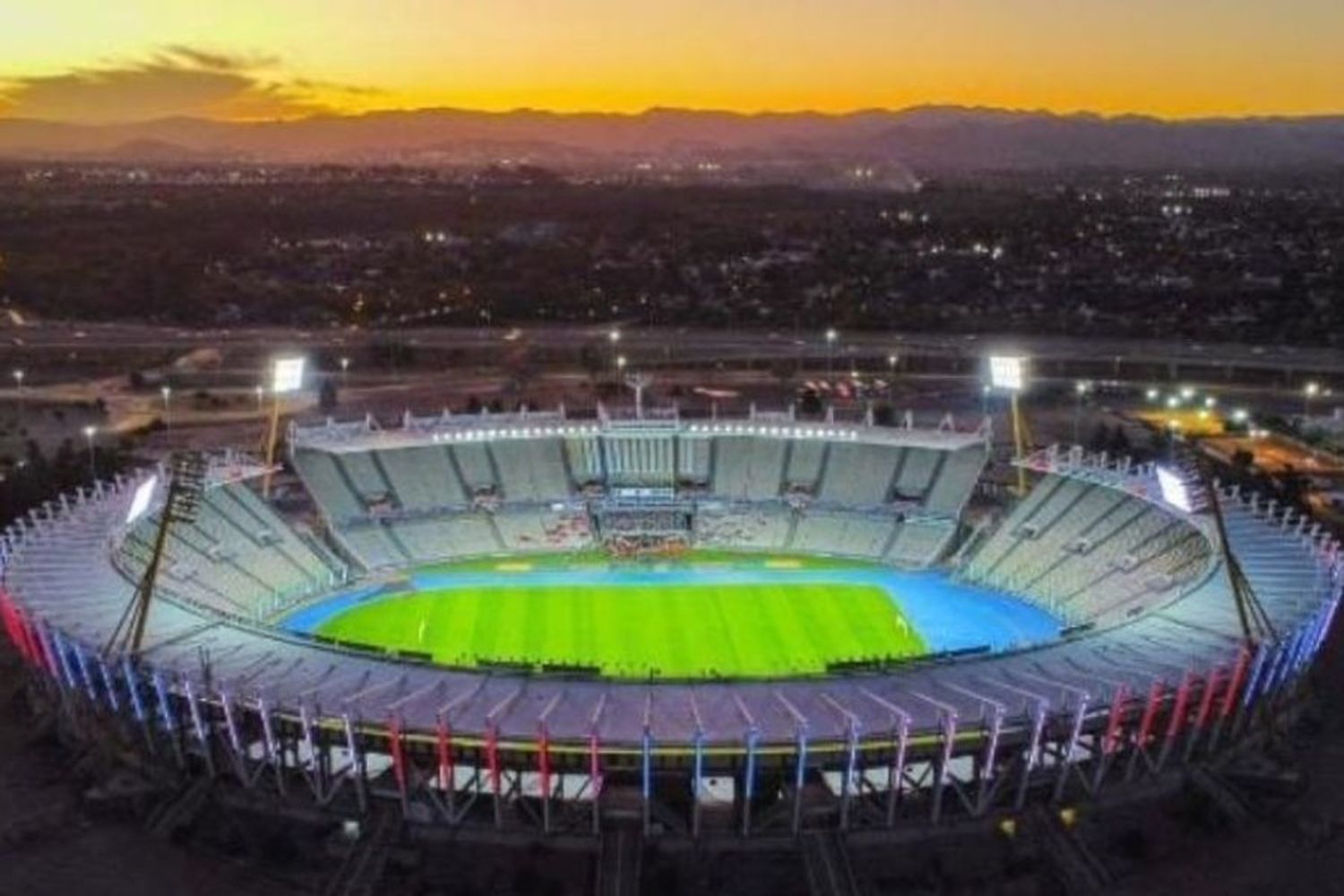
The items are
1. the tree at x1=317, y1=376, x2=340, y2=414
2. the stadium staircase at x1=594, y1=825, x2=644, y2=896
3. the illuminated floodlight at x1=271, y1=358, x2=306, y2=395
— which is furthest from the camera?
the tree at x1=317, y1=376, x2=340, y2=414

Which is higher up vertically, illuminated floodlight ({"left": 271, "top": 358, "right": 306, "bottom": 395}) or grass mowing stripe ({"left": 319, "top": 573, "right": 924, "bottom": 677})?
illuminated floodlight ({"left": 271, "top": 358, "right": 306, "bottom": 395})

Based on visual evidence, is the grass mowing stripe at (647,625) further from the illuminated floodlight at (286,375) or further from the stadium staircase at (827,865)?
the stadium staircase at (827,865)

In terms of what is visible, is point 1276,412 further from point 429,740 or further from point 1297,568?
point 429,740

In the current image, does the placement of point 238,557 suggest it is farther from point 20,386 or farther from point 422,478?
point 20,386

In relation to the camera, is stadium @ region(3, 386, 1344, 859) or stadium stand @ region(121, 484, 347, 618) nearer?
stadium @ region(3, 386, 1344, 859)

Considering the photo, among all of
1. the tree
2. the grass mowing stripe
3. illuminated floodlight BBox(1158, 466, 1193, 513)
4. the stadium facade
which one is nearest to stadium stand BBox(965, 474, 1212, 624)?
the stadium facade

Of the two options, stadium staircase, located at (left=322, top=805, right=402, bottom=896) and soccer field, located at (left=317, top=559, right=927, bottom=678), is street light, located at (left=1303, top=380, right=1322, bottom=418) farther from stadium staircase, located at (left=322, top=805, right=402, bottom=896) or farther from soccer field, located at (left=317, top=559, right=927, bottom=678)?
stadium staircase, located at (left=322, top=805, right=402, bottom=896)

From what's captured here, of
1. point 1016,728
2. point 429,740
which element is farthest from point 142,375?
point 1016,728

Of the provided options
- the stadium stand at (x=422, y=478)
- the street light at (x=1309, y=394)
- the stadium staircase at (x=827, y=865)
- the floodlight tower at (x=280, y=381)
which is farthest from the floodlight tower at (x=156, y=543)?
the street light at (x=1309, y=394)
